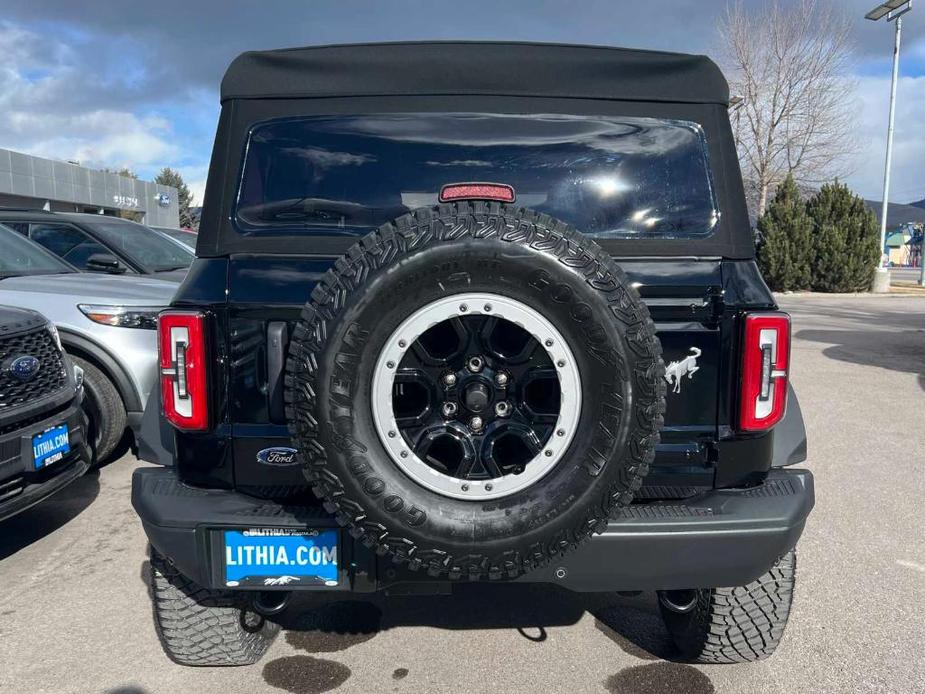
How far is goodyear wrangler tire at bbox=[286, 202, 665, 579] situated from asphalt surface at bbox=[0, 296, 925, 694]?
3.17 ft

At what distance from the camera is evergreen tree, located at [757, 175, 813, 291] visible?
72.2 feet

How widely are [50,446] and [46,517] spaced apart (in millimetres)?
932

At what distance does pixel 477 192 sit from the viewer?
216 centimetres

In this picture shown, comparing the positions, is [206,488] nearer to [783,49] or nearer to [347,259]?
[347,259]

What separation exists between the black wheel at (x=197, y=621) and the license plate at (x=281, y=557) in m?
0.44

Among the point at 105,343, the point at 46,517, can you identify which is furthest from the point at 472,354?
the point at 105,343

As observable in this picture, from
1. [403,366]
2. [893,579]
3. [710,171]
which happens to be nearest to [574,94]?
[710,171]

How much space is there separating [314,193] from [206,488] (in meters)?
1.00

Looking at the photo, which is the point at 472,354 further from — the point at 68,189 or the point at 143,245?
the point at 68,189

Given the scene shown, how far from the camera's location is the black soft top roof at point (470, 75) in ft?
7.86

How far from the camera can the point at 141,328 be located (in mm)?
4891

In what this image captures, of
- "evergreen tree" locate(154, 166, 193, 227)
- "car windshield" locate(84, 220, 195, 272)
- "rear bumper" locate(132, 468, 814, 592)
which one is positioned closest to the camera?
"rear bumper" locate(132, 468, 814, 592)

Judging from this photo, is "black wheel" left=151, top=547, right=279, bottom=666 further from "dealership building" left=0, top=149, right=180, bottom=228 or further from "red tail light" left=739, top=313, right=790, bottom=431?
"dealership building" left=0, top=149, right=180, bottom=228

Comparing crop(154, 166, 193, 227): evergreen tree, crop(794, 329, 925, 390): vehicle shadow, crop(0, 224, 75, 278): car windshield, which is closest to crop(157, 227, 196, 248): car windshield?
crop(0, 224, 75, 278): car windshield
